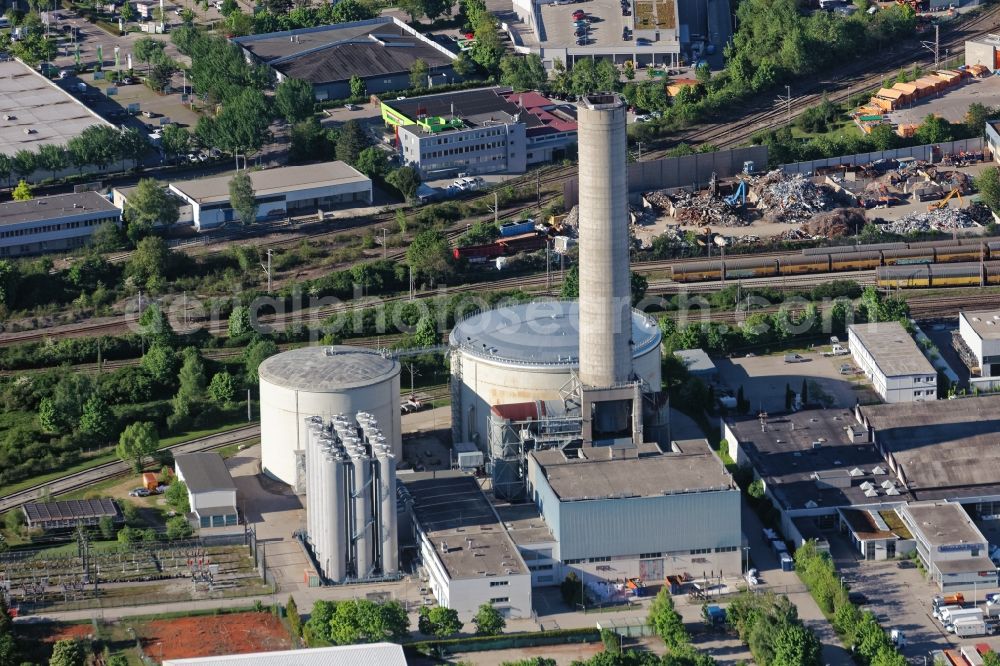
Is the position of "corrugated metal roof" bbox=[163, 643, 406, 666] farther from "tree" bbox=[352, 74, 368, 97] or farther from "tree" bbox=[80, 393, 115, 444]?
"tree" bbox=[352, 74, 368, 97]

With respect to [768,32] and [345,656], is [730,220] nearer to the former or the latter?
[768,32]

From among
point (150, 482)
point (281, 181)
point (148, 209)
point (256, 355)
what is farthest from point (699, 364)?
point (148, 209)

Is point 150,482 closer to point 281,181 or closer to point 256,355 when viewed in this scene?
point 256,355

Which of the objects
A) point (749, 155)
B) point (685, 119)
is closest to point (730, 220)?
point (749, 155)

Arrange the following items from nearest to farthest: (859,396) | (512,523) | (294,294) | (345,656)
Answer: (345,656)
(512,523)
(859,396)
(294,294)

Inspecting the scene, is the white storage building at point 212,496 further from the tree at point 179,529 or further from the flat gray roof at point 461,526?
the flat gray roof at point 461,526

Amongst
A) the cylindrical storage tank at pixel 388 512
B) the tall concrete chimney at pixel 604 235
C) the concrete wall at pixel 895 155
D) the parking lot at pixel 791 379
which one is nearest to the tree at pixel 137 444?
the cylindrical storage tank at pixel 388 512

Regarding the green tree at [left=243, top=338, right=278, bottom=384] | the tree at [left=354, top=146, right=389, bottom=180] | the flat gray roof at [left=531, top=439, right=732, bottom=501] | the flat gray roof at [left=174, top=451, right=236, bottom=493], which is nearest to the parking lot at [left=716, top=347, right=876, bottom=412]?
the flat gray roof at [left=531, top=439, right=732, bottom=501]
